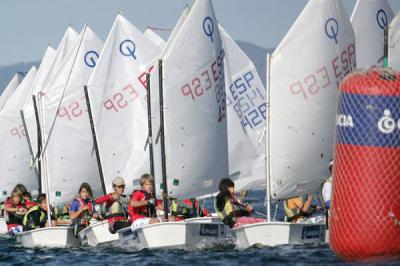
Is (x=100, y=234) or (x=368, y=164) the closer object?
(x=368, y=164)

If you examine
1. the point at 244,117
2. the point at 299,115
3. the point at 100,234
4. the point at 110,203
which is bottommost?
the point at 100,234

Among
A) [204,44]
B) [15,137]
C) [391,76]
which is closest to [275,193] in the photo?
[204,44]

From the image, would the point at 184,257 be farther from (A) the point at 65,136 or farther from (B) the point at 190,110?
(A) the point at 65,136

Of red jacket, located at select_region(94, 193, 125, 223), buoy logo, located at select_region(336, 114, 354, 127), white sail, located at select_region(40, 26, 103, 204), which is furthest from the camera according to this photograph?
white sail, located at select_region(40, 26, 103, 204)

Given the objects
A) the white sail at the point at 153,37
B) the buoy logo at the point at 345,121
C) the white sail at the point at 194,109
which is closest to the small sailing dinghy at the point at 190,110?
the white sail at the point at 194,109

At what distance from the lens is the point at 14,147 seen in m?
46.4

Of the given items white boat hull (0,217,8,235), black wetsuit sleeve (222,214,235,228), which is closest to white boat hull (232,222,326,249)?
black wetsuit sleeve (222,214,235,228)

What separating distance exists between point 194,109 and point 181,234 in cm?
410

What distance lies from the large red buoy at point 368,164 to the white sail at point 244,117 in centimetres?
1349

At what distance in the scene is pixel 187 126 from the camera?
29.9m

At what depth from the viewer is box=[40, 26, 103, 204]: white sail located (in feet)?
125

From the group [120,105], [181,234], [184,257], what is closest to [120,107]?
→ [120,105]

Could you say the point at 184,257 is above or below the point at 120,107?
below

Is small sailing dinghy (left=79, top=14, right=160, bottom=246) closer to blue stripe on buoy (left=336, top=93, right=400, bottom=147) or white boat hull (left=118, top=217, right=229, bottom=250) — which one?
white boat hull (left=118, top=217, right=229, bottom=250)
